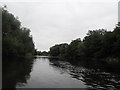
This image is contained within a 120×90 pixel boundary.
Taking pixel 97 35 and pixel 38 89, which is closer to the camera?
pixel 38 89

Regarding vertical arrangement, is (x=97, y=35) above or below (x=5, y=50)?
above

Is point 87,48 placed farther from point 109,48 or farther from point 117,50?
point 117,50

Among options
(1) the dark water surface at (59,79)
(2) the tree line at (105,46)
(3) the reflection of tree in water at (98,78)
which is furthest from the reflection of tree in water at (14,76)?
(2) the tree line at (105,46)

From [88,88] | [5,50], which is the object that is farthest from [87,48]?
[88,88]

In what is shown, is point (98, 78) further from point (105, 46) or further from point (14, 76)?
point (105, 46)

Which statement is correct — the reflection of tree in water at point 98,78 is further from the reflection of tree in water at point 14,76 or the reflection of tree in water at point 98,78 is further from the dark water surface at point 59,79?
the reflection of tree in water at point 14,76

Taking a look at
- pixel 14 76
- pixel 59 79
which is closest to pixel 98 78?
pixel 59 79

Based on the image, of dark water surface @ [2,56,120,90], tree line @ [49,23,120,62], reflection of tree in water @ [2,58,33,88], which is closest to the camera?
reflection of tree in water @ [2,58,33,88]

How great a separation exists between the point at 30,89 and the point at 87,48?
109m

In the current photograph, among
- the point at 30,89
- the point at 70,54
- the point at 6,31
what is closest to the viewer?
the point at 30,89

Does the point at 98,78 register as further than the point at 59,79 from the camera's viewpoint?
Yes

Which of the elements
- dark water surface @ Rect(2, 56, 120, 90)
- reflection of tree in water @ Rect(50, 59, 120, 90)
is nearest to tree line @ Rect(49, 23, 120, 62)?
reflection of tree in water @ Rect(50, 59, 120, 90)

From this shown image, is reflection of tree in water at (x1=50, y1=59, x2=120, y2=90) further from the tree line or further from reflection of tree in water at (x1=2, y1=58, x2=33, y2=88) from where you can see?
the tree line

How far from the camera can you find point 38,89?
18.6 m
